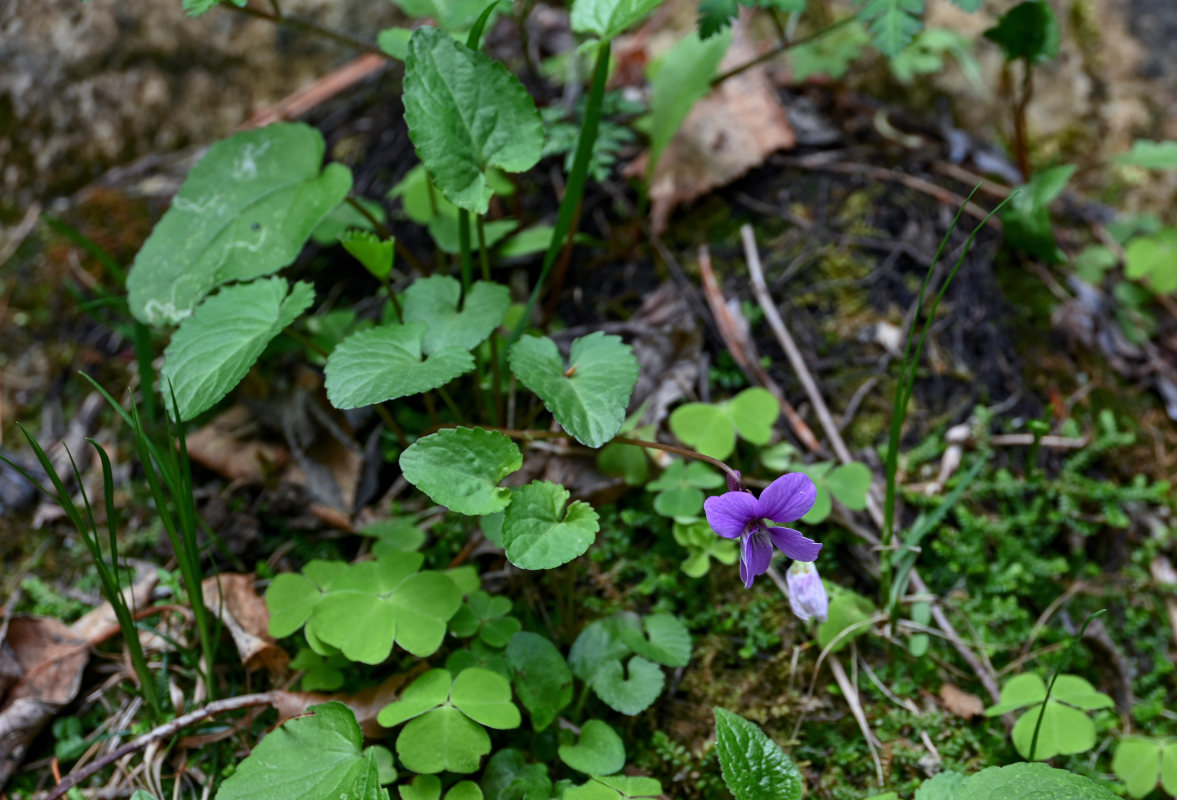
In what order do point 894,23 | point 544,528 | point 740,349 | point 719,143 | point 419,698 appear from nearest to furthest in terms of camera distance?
1. point 544,528
2. point 419,698
3. point 894,23
4. point 740,349
5. point 719,143

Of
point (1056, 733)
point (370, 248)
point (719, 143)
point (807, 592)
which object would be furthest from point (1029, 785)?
point (719, 143)

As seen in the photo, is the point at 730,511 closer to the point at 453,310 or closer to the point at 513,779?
the point at 513,779

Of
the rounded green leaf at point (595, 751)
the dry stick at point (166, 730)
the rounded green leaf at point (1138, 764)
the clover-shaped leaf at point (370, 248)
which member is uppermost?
the clover-shaped leaf at point (370, 248)

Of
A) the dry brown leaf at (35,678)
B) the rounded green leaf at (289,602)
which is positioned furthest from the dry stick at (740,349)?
the dry brown leaf at (35,678)

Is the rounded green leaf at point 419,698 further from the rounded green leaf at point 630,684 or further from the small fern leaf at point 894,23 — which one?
the small fern leaf at point 894,23

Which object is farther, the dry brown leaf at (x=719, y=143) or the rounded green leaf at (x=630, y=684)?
the dry brown leaf at (x=719, y=143)

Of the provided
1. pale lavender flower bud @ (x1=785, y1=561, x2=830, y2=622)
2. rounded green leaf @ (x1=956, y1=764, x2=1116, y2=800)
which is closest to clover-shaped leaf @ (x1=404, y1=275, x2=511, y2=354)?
pale lavender flower bud @ (x1=785, y1=561, x2=830, y2=622)
